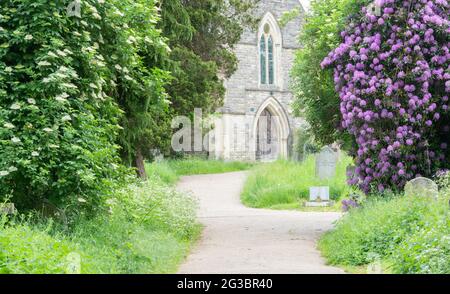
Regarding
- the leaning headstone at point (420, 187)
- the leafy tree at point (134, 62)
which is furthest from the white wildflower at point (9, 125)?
the leaning headstone at point (420, 187)

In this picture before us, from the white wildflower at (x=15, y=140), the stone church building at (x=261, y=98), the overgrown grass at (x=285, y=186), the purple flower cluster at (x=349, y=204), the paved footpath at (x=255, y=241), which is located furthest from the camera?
the stone church building at (x=261, y=98)

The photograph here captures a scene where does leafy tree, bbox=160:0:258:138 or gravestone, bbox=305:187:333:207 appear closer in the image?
leafy tree, bbox=160:0:258:138

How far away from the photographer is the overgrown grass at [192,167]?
90.5 feet

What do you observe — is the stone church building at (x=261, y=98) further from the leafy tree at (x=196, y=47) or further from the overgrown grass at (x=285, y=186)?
the overgrown grass at (x=285, y=186)

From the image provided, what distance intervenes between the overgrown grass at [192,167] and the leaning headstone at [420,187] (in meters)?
15.6

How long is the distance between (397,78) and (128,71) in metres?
4.64

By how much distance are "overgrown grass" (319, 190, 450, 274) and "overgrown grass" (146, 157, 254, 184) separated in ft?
50.3

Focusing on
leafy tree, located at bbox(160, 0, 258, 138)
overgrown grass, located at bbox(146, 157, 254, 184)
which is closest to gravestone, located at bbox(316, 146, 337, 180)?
leafy tree, located at bbox(160, 0, 258, 138)

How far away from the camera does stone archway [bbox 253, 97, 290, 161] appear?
39125 millimetres

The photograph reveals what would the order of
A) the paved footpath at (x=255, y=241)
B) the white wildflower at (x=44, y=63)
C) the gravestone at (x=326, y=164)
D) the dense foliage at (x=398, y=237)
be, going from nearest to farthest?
1. the dense foliage at (x=398, y=237)
2. the white wildflower at (x=44, y=63)
3. the paved footpath at (x=255, y=241)
4. the gravestone at (x=326, y=164)

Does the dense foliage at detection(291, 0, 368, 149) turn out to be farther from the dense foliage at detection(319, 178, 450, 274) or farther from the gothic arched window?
the gothic arched window

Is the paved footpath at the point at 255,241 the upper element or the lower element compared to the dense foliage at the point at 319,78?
lower

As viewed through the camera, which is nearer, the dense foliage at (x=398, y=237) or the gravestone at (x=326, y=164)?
the dense foliage at (x=398, y=237)

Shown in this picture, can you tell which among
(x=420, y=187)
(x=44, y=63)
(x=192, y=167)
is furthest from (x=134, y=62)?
(x=192, y=167)
